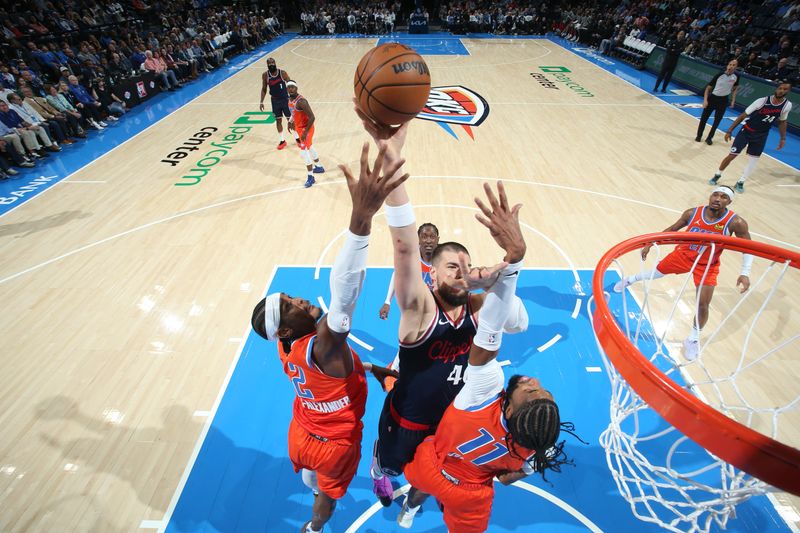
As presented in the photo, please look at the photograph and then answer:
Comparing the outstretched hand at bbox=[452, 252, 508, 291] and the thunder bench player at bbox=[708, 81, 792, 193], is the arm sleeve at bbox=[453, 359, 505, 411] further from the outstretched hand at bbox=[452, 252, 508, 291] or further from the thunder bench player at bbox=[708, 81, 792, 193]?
the thunder bench player at bbox=[708, 81, 792, 193]

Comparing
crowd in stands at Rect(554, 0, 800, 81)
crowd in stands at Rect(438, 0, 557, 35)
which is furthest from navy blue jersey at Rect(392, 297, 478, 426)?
crowd in stands at Rect(438, 0, 557, 35)

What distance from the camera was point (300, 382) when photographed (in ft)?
7.52

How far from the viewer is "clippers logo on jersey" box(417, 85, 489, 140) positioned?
10.4m

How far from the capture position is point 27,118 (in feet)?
28.2

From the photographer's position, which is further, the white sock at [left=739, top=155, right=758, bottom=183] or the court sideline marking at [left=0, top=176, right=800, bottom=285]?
the white sock at [left=739, top=155, right=758, bottom=183]

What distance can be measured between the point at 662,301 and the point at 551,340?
5.37 ft

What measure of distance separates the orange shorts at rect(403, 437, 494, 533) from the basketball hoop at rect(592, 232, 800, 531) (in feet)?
2.41

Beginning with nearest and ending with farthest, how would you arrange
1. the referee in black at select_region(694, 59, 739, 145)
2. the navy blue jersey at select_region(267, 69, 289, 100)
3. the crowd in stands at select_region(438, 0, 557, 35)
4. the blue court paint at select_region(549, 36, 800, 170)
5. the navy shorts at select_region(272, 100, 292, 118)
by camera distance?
the referee in black at select_region(694, 59, 739, 145) → the navy blue jersey at select_region(267, 69, 289, 100) → the navy shorts at select_region(272, 100, 292, 118) → the blue court paint at select_region(549, 36, 800, 170) → the crowd in stands at select_region(438, 0, 557, 35)

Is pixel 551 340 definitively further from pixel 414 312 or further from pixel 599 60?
pixel 599 60

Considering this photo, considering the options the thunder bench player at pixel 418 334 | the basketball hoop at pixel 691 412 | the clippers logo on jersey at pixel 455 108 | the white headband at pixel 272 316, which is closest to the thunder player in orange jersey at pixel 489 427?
the thunder bench player at pixel 418 334

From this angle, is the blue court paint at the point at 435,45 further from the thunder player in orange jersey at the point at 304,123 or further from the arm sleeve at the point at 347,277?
the arm sleeve at the point at 347,277

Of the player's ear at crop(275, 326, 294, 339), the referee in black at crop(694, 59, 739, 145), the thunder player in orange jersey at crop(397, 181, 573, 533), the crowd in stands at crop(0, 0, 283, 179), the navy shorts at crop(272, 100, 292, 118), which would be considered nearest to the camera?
the thunder player in orange jersey at crop(397, 181, 573, 533)

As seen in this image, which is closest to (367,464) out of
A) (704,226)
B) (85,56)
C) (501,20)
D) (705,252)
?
(705,252)

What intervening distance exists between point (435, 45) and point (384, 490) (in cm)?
2065
